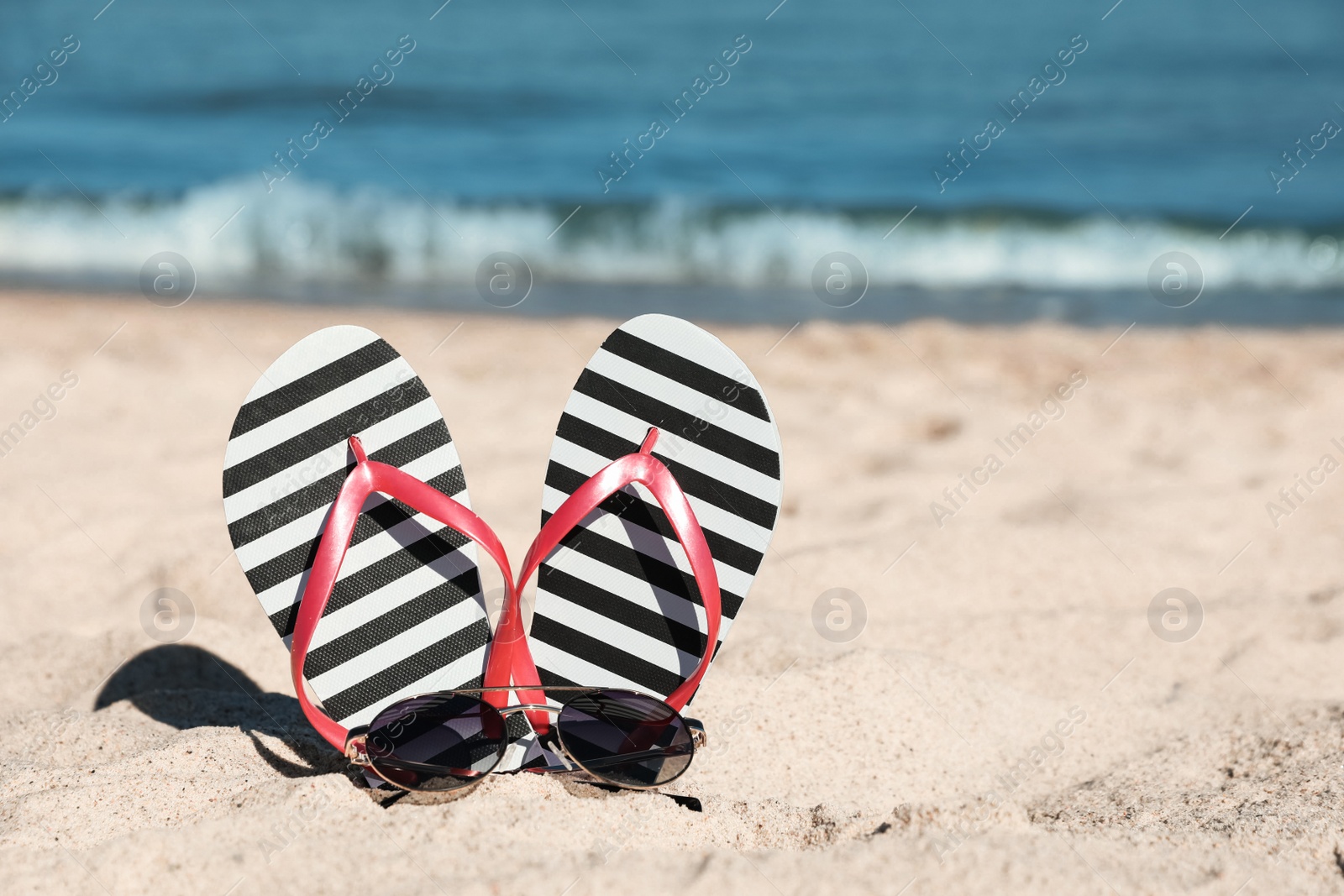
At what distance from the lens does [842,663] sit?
7.39 feet

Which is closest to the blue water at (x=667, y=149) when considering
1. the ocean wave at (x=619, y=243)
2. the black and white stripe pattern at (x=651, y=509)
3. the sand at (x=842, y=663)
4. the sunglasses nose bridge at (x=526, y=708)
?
the ocean wave at (x=619, y=243)

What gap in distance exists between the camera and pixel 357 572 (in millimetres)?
1771

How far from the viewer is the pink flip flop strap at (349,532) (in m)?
1.58

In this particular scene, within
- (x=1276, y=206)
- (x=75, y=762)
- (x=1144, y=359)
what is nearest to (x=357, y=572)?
(x=75, y=762)

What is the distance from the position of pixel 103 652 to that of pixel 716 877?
1703mm

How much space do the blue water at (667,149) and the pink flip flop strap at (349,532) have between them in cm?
575

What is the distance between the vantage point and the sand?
1547 millimetres

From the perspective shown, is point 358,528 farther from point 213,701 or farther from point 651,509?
point 213,701

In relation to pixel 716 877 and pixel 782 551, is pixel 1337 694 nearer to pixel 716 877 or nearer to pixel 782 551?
pixel 782 551

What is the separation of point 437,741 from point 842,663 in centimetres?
94

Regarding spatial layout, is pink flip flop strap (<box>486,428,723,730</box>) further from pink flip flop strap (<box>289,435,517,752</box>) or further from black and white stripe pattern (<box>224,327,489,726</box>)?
black and white stripe pattern (<box>224,327,489,726</box>)

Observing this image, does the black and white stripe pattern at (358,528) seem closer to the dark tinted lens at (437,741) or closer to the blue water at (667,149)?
the dark tinted lens at (437,741)

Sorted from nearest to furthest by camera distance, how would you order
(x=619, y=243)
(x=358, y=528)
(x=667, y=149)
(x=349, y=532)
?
(x=349, y=532) < (x=358, y=528) < (x=619, y=243) < (x=667, y=149)

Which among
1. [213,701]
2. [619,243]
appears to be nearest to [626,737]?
[213,701]
